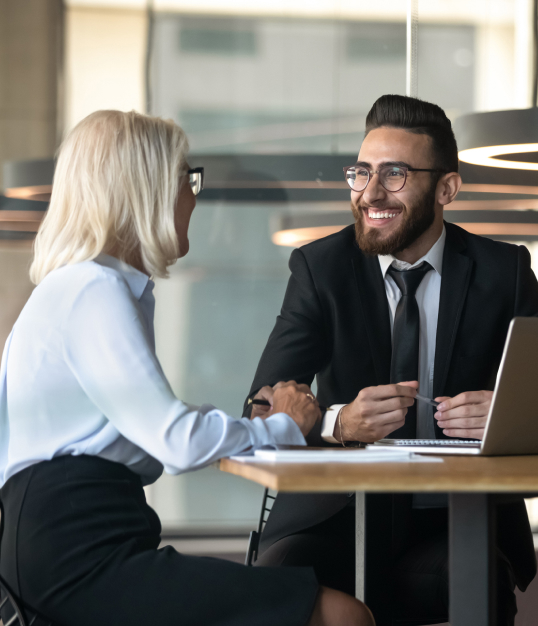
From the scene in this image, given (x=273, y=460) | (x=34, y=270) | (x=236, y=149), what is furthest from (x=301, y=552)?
(x=236, y=149)

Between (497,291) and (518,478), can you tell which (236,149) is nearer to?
(497,291)

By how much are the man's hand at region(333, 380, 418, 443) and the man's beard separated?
759 mm

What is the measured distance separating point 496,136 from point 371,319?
2.67 meters

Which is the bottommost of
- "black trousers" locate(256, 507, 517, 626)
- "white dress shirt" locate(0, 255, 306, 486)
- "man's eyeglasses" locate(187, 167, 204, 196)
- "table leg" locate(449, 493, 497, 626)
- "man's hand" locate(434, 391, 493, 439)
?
"black trousers" locate(256, 507, 517, 626)

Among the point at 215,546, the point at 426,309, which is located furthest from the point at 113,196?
the point at 215,546

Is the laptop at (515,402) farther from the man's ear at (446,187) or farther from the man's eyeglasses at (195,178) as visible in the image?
the man's ear at (446,187)

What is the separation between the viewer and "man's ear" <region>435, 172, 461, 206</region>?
2.46m

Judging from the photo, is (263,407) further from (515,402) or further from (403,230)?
(403,230)

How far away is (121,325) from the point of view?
1333 millimetres

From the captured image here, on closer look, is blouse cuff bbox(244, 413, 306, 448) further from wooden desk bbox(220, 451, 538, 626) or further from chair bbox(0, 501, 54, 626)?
chair bbox(0, 501, 54, 626)

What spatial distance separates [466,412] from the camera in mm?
1695

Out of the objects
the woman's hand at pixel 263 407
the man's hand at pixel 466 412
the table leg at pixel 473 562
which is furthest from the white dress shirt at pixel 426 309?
the table leg at pixel 473 562

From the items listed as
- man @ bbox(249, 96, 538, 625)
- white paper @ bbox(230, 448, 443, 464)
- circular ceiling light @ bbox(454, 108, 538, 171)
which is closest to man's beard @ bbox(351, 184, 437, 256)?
man @ bbox(249, 96, 538, 625)

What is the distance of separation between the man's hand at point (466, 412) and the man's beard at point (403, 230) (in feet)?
2.35
